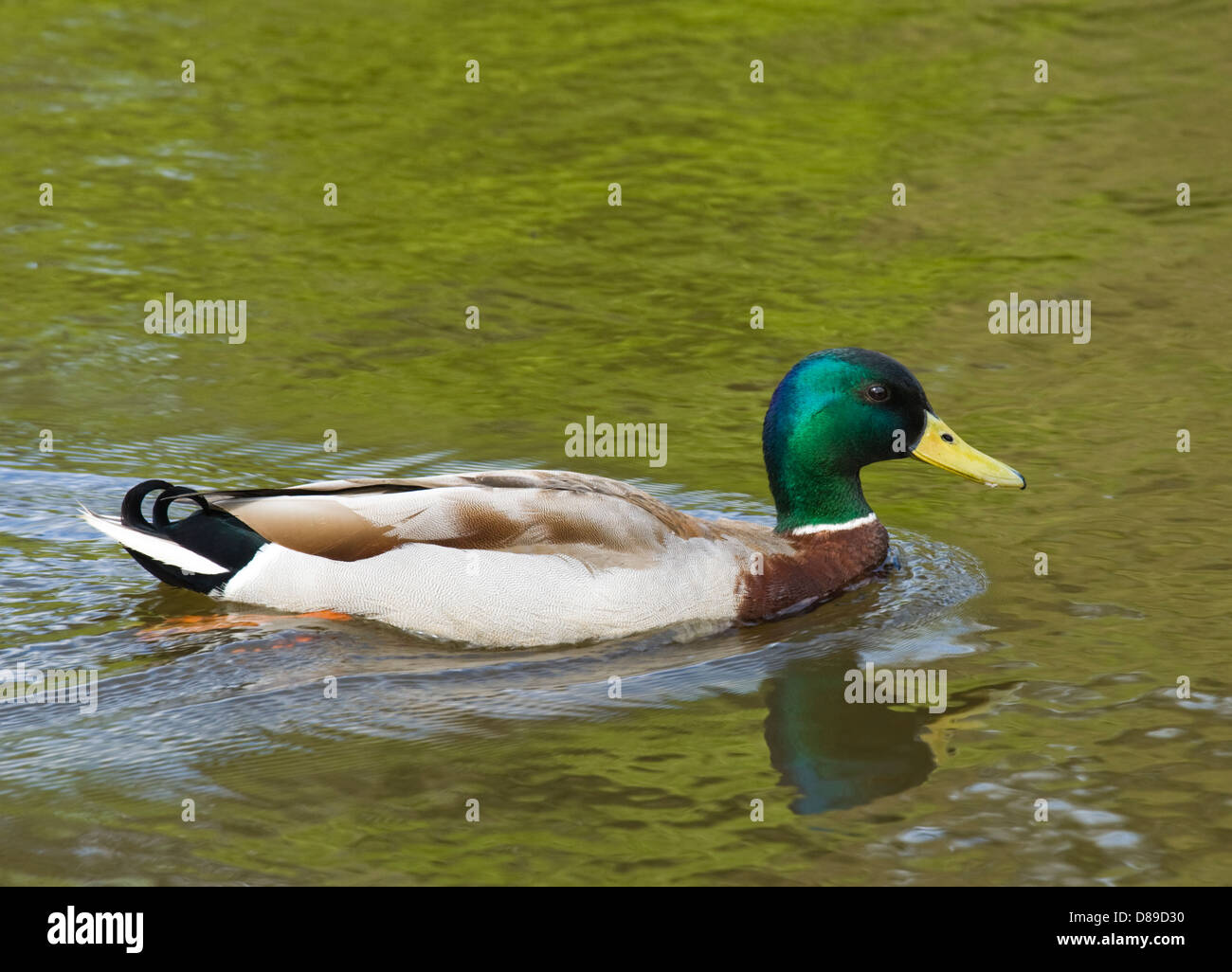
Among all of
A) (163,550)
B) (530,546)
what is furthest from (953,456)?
(163,550)

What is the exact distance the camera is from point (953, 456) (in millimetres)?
8031

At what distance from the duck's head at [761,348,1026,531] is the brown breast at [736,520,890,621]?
108 mm

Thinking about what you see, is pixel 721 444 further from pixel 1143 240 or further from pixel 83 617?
pixel 1143 240

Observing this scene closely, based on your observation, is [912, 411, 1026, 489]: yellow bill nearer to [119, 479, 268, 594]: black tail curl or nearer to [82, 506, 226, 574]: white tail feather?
[119, 479, 268, 594]: black tail curl

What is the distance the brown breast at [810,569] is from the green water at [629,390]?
13 cm

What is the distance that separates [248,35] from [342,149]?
3.03m

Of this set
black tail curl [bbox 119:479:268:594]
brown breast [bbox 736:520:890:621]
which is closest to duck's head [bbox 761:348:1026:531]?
brown breast [bbox 736:520:890:621]

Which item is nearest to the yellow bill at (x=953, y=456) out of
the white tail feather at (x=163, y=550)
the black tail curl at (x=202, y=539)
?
the black tail curl at (x=202, y=539)

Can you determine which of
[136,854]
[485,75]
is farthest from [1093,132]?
A: [136,854]

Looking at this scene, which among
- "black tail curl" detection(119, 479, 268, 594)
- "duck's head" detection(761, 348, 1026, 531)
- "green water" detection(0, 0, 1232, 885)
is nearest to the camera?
"green water" detection(0, 0, 1232, 885)

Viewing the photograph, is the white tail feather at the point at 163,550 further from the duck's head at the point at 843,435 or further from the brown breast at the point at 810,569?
the duck's head at the point at 843,435

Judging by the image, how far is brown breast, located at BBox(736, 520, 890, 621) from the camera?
759 cm

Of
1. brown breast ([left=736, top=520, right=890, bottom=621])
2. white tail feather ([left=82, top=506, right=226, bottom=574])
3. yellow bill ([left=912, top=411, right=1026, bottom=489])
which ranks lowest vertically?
brown breast ([left=736, top=520, right=890, bottom=621])

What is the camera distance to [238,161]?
14.0 m
